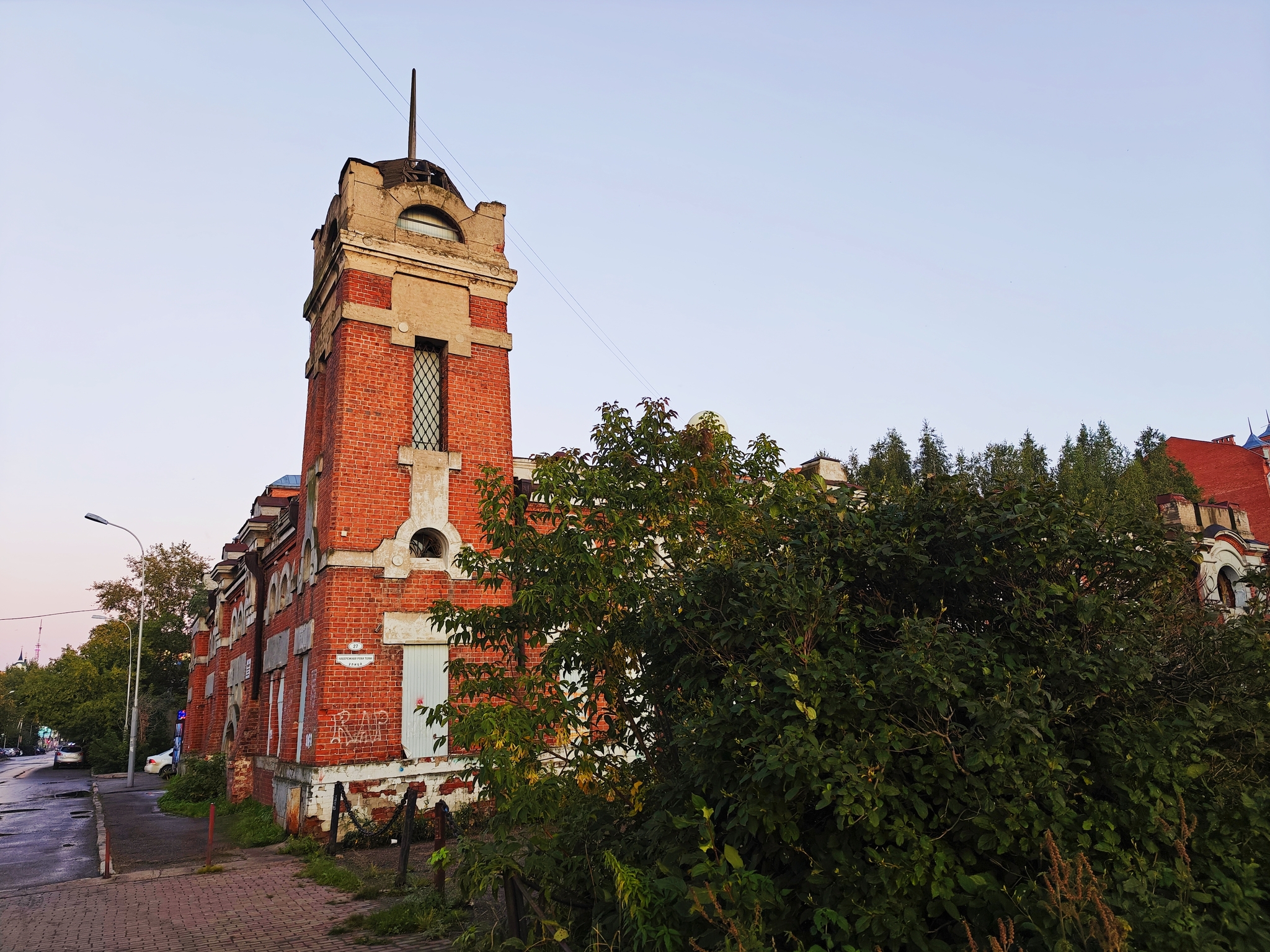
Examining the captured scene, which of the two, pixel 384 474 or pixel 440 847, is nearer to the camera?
pixel 440 847

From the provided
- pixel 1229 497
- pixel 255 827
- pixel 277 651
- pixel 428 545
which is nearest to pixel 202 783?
pixel 277 651

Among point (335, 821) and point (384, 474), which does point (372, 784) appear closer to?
point (335, 821)

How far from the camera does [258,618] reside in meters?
20.7

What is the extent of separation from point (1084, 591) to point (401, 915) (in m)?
7.29

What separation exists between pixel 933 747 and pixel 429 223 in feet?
49.0

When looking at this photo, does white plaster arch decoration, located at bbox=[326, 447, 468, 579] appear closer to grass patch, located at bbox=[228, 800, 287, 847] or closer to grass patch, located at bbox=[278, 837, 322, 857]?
grass patch, located at bbox=[278, 837, 322, 857]

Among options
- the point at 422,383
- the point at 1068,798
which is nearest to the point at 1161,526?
the point at 1068,798

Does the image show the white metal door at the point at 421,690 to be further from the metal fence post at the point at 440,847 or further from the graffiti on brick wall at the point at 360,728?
the metal fence post at the point at 440,847

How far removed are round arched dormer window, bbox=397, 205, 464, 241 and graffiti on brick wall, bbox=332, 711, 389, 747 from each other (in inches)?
361

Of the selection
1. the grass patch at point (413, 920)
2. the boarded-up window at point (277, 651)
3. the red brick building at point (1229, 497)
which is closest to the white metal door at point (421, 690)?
the boarded-up window at point (277, 651)

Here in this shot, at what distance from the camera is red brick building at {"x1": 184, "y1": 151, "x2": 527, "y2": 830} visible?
45.2ft

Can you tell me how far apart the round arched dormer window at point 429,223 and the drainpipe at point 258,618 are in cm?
1036

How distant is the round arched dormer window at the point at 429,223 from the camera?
53.4 feet

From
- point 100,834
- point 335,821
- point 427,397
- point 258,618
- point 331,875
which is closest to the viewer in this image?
point 331,875
